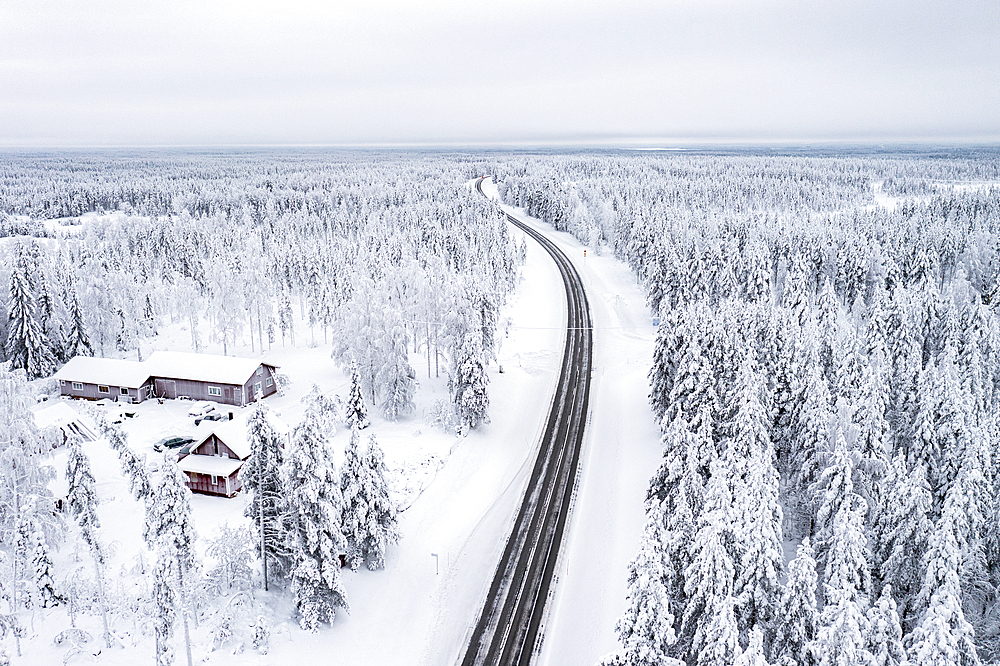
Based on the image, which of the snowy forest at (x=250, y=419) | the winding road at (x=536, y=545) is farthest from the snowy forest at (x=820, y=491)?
the snowy forest at (x=250, y=419)

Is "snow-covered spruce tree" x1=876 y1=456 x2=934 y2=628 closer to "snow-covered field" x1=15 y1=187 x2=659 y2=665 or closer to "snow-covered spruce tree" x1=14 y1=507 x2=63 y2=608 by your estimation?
"snow-covered field" x1=15 y1=187 x2=659 y2=665

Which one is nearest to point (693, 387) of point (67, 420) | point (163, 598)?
point (163, 598)

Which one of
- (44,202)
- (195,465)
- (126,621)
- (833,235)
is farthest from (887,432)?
(44,202)

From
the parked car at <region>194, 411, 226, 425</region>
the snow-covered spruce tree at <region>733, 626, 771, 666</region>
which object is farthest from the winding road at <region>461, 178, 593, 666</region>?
the parked car at <region>194, 411, 226, 425</region>

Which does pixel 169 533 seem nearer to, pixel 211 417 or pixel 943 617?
pixel 943 617

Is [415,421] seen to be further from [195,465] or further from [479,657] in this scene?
[479,657]

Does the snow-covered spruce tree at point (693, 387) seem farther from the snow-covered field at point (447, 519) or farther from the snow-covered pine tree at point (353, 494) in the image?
the snow-covered pine tree at point (353, 494)

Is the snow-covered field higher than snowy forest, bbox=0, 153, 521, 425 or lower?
lower
